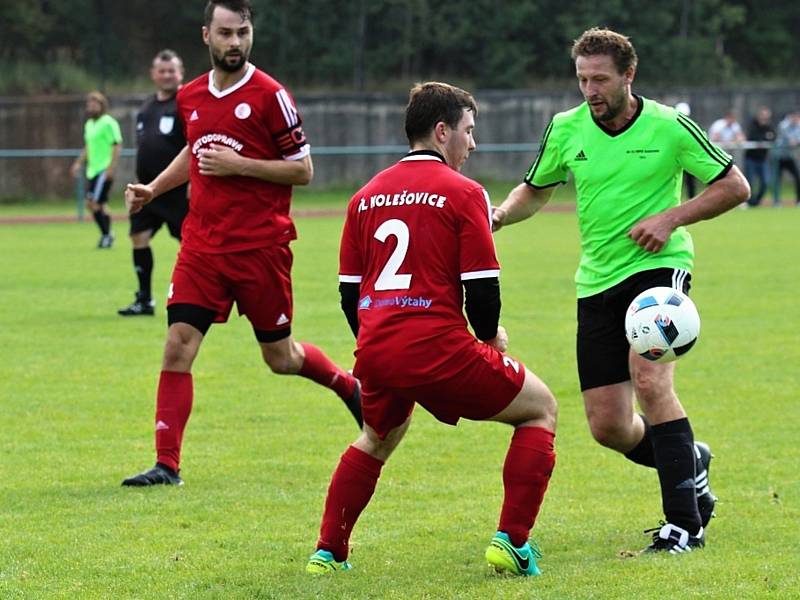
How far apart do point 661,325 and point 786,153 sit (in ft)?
92.2

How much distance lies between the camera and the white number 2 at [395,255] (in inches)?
197

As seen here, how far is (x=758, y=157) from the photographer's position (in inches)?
1243

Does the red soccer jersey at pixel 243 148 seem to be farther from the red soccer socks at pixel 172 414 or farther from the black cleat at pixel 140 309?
the black cleat at pixel 140 309

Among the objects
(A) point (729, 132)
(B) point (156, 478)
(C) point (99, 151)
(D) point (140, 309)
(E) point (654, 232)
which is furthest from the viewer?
(A) point (729, 132)

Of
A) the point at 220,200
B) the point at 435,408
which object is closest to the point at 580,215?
the point at 435,408

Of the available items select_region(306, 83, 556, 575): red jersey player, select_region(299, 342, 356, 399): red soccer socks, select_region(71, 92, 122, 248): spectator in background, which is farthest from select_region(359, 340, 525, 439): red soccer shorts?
select_region(71, 92, 122, 248): spectator in background

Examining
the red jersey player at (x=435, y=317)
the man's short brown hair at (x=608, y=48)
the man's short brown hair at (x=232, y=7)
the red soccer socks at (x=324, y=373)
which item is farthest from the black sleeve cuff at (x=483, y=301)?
the red soccer socks at (x=324, y=373)

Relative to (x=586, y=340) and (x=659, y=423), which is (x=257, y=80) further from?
(x=659, y=423)

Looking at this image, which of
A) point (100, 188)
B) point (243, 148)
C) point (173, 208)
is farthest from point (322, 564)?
point (100, 188)

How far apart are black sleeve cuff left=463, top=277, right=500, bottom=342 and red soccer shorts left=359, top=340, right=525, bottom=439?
86 millimetres

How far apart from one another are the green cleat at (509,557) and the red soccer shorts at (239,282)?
Result: 2421 mm

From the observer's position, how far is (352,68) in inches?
1571

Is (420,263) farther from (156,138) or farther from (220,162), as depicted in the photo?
(156,138)

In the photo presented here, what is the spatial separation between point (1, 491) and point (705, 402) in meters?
4.46
